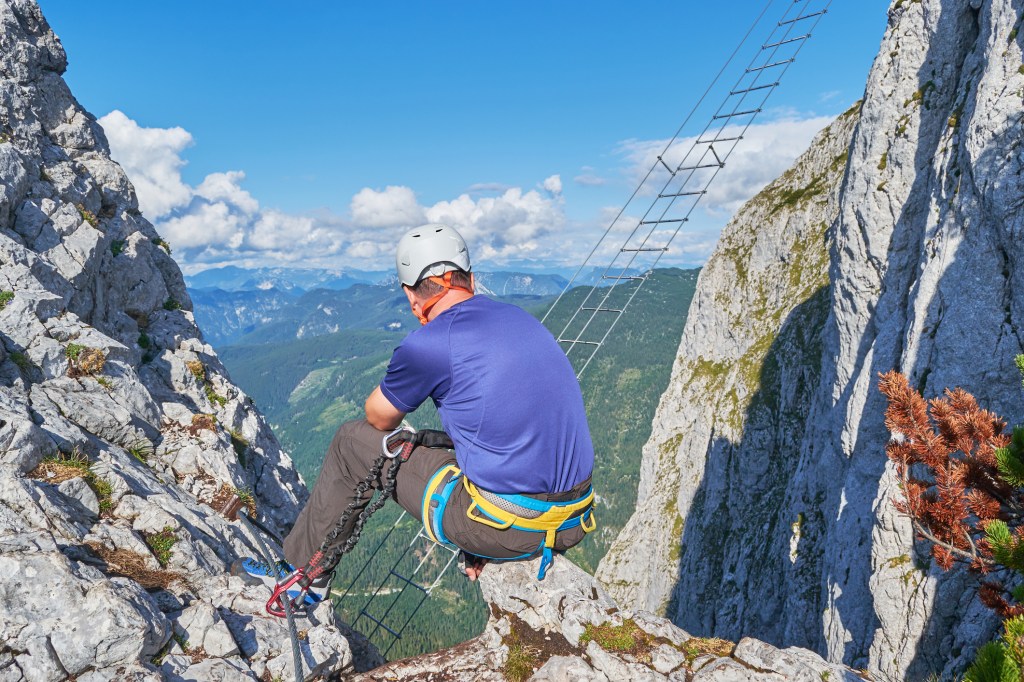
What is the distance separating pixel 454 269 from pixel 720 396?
177 feet

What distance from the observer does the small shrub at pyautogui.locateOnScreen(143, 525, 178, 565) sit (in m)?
8.91

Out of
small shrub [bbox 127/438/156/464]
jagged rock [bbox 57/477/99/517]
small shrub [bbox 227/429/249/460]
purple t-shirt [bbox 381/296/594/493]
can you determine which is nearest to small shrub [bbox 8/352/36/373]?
small shrub [bbox 127/438/156/464]

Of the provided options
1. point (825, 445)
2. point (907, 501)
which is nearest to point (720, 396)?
point (825, 445)

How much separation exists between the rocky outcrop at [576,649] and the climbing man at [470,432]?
1119mm

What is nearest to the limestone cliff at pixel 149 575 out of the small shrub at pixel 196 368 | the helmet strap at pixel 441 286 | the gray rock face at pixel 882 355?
the small shrub at pixel 196 368

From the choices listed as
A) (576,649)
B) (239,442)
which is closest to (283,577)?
(576,649)

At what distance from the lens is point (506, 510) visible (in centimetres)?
614

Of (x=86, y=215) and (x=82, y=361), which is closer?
(x=82, y=361)

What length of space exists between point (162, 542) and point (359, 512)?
185 inches

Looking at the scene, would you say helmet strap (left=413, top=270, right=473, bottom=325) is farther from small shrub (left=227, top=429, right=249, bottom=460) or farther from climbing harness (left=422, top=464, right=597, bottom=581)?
small shrub (left=227, top=429, right=249, bottom=460)

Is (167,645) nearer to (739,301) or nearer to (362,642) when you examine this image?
(362,642)

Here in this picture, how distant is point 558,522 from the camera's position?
6.46 metres

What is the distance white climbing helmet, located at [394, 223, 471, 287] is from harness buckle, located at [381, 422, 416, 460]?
1842 mm

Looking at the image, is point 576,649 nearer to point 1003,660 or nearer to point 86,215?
point 1003,660
